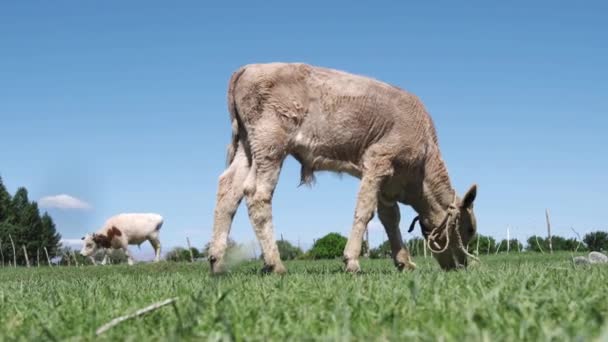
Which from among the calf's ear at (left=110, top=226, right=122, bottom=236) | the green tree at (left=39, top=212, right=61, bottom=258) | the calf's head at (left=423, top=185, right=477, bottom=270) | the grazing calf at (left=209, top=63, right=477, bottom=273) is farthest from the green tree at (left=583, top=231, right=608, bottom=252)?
the green tree at (left=39, top=212, right=61, bottom=258)

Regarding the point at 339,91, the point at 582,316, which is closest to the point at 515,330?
the point at 582,316

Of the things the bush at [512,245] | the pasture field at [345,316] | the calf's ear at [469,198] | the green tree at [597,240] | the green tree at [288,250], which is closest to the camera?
the pasture field at [345,316]

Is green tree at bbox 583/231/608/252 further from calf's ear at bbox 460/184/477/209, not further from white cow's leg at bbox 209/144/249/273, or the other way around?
white cow's leg at bbox 209/144/249/273

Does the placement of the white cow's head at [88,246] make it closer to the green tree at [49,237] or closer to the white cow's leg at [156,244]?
the white cow's leg at [156,244]

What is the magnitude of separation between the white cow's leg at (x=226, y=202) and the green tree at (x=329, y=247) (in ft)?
60.5

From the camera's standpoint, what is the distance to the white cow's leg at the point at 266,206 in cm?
797

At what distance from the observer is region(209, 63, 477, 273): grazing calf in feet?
26.3

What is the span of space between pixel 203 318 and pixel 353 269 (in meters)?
5.20

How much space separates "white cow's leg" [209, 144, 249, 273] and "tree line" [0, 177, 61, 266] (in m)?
48.0

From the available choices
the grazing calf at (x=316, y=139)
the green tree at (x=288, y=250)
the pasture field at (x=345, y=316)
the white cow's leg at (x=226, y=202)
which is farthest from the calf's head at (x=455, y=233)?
the green tree at (x=288, y=250)

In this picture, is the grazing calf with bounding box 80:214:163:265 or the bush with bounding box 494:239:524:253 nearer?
the bush with bounding box 494:239:524:253

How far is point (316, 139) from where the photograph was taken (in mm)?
8148

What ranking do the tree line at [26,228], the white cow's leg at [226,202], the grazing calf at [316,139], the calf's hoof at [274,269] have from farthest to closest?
the tree line at [26,228] → the white cow's leg at [226,202] → the grazing calf at [316,139] → the calf's hoof at [274,269]

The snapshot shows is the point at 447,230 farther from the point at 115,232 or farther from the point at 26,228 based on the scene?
the point at 26,228
